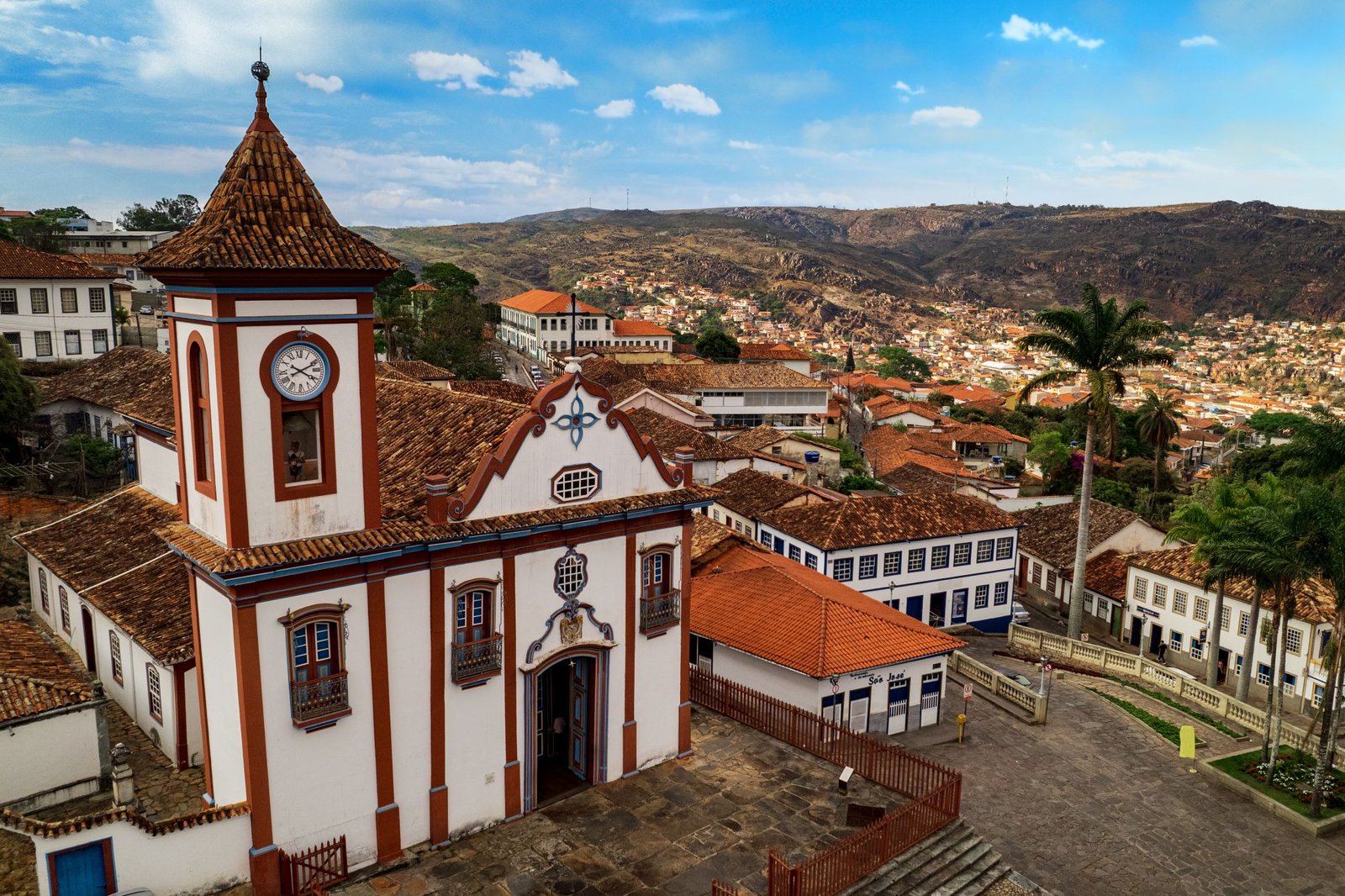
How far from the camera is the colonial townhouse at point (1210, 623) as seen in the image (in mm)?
33094

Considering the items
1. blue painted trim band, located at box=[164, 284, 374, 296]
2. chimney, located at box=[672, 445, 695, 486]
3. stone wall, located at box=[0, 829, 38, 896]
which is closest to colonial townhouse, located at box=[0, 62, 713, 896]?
blue painted trim band, located at box=[164, 284, 374, 296]

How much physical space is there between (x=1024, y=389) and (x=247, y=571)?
105ft

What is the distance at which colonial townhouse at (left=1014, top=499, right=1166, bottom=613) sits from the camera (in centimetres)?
4603

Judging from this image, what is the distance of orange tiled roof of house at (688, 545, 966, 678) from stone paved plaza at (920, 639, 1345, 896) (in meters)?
3.15

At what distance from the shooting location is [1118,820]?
22.2 m

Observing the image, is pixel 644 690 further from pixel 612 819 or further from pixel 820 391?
pixel 820 391

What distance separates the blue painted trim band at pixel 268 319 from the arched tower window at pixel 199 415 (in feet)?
1.68

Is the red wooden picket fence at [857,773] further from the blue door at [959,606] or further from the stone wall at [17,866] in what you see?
the blue door at [959,606]

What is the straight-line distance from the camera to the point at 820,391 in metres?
73.3

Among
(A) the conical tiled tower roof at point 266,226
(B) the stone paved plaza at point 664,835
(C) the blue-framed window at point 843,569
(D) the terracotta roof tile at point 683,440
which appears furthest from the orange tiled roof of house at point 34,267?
(B) the stone paved plaza at point 664,835

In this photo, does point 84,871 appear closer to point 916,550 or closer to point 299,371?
point 299,371

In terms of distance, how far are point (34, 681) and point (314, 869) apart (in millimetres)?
7617

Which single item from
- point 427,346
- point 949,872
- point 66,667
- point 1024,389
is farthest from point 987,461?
point 66,667

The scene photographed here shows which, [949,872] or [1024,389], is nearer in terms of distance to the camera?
[949,872]
